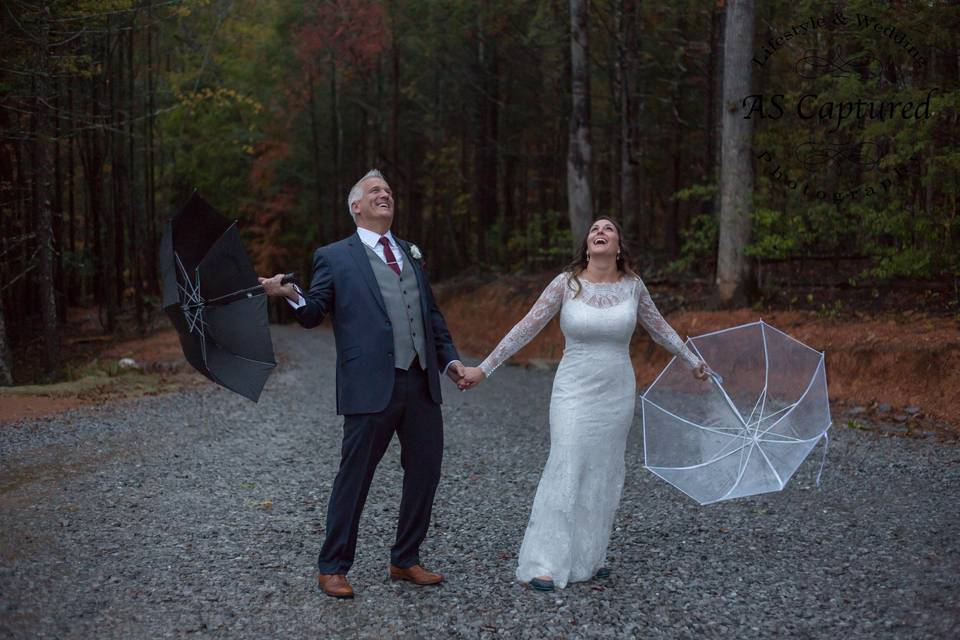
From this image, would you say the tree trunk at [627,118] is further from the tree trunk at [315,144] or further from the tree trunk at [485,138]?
the tree trunk at [315,144]

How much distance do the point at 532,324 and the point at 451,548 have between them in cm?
174

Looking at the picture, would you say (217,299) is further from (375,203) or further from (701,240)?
(701,240)

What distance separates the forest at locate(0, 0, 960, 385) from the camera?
14500 mm

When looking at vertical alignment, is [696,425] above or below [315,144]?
below

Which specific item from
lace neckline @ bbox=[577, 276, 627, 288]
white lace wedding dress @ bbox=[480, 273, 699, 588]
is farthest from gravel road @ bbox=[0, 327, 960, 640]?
lace neckline @ bbox=[577, 276, 627, 288]

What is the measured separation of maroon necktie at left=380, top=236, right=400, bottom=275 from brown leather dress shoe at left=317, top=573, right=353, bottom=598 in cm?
180

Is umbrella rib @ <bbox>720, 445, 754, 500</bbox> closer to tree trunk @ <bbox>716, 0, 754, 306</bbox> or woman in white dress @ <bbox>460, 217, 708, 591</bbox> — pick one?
woman in white dress @ <bbox>460, 217, 708, 591</bbox>

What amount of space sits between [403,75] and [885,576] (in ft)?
114

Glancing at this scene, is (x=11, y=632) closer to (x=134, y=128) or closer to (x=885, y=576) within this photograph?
(x=885, y=576)

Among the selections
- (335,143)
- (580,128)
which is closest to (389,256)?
(580,128)

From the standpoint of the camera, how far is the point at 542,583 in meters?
5.45

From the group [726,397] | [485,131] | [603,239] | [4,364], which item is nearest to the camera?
[603,239]

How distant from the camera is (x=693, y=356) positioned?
618 cm

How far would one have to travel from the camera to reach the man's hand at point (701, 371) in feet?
20.2
